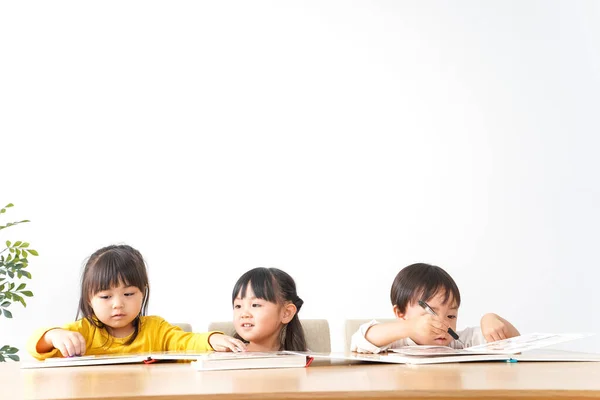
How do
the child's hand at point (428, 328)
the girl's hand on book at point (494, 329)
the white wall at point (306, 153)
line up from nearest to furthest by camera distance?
the child's hand at point (428, 328), the girl's hand on book at point (494, 329), the white wall at point (306, 153)

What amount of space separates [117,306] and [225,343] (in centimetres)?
37

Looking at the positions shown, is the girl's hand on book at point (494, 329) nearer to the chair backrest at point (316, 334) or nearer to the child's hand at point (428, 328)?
the child's hand at point (428, 328)

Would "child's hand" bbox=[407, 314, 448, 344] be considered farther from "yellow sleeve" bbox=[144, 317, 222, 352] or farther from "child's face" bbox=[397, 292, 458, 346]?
"yellow sleeve" bbox=[144, 317, 222, 352]

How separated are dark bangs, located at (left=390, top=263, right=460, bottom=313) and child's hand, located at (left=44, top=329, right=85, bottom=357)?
81 cm

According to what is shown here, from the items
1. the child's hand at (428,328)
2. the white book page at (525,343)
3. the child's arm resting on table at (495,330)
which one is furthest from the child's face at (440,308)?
the white book page at (525,343)

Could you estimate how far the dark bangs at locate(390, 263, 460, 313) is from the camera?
187 centimetres

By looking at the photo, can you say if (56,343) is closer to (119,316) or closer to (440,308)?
(119,316)

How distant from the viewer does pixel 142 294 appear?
1954mm

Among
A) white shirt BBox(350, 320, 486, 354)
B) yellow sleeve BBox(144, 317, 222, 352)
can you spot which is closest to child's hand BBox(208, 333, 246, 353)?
yellow sleeve BBox(144, 317, 222, 352)

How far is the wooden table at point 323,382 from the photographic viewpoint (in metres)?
0.80

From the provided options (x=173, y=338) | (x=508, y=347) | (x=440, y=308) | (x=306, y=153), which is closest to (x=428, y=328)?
(x=508, y=347)

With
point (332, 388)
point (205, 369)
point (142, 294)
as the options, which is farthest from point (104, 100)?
point (332, 388)

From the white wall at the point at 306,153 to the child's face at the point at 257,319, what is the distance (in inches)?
48.9

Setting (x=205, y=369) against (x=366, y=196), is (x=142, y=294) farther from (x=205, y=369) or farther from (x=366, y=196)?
(x=366, y=196)
